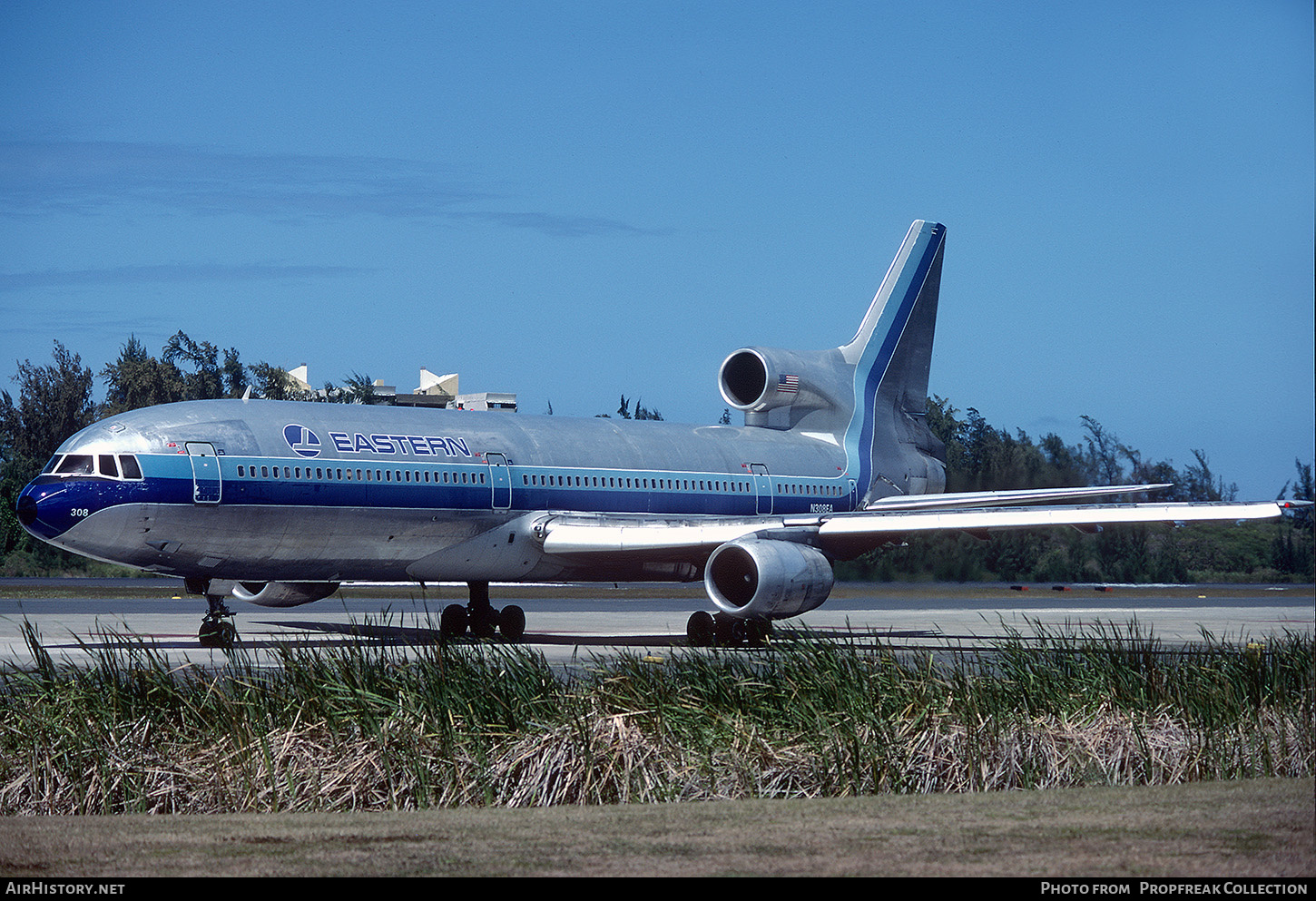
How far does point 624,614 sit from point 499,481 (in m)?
9.74

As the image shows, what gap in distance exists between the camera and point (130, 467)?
77.2ft

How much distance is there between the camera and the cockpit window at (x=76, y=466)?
23.6 metres

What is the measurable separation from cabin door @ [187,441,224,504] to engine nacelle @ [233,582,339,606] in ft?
17.9

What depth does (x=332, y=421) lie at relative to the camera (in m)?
26.3

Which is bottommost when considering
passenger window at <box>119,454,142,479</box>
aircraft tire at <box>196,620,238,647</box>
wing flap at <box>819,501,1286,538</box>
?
aircraft tire at <box>196,620,238,647</box>

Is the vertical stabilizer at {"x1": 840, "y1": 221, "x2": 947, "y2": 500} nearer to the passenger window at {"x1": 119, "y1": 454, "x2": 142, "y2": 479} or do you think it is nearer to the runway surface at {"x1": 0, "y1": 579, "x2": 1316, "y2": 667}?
the runway surface at {"x1": 0, "y1": 579, "x2": 1316, "y2": 667}

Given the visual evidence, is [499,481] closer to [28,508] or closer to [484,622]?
[484,622]

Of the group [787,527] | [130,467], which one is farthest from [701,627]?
[130,467]

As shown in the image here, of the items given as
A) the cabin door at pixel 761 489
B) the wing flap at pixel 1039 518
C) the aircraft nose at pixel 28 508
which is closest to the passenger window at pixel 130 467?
the aircraft nose at pixel 28 508

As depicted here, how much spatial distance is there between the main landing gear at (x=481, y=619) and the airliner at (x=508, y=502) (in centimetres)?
5

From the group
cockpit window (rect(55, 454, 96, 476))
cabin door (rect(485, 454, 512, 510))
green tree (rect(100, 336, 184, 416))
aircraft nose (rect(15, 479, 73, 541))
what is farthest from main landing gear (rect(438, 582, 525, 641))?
green tree (rect(100, 336, 184, 416))

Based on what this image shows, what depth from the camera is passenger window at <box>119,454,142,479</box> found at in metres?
23.5

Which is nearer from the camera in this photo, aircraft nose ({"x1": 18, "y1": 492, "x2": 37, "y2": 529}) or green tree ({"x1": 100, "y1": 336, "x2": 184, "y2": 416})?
aircraft nose ({"x1": 18, "y1": 492, "x2": 37, "y2": 529})

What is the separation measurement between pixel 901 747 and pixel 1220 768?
2.54 m
